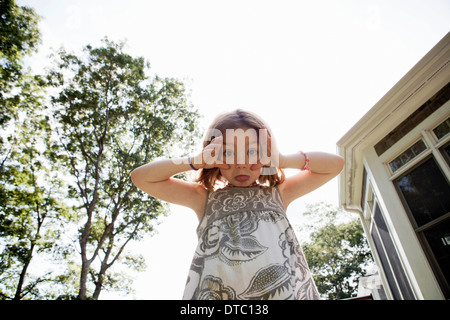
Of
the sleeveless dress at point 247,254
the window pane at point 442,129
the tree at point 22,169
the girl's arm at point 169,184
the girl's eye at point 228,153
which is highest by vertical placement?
the tree at point 22,169

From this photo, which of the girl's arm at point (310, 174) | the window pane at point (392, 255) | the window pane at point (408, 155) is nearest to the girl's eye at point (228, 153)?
the girl's arm at point (310, 174)

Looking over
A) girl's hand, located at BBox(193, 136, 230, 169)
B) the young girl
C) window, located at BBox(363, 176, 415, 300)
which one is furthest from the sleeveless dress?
window, located at BBox(363, 176, 415, 300)

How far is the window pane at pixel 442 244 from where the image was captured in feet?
9.77

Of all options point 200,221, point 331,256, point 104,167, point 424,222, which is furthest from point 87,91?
point 331,256

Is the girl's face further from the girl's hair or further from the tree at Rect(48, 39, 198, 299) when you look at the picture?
the tree at Rect(48, 39, 198, 299)

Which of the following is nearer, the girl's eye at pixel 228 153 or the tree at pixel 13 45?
the girl's eye at pixel 228 153

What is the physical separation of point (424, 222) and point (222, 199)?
3.64 meters

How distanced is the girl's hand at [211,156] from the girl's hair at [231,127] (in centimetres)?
12

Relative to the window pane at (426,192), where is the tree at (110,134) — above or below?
above

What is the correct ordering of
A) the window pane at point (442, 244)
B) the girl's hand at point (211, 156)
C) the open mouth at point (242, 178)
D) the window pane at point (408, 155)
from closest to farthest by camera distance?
the girl's hand at point (211, 156) → the open mouth at point (242, 178) → the window pane at point (442, 244) → the window pane at point (408, 155)

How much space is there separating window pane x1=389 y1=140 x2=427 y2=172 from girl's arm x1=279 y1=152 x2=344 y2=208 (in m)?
2.98

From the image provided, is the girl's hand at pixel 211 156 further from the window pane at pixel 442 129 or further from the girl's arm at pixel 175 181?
the window pane at pixel 442 129

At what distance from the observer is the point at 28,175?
11.4 meters

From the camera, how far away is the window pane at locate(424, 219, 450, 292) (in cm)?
298
